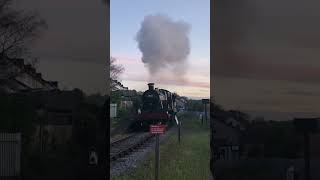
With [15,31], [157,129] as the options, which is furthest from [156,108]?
[15,31]

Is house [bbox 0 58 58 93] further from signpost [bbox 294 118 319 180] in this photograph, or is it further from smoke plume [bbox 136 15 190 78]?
signpost [bbox 294 118 319 180]

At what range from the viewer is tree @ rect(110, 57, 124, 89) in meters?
4.12

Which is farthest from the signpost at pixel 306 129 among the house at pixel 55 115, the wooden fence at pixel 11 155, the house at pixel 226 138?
the wooden fence at pixel 11 155

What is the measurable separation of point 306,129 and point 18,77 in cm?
205

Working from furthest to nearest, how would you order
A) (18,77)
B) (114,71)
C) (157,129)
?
1. (157,129)
2. (114,71)
3. (18,77)

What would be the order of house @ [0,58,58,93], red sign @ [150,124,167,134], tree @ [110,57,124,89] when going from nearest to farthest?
house @ [0,58,58,93], tree @ [110,57,124,89], red sign @ [150,124,167,134]

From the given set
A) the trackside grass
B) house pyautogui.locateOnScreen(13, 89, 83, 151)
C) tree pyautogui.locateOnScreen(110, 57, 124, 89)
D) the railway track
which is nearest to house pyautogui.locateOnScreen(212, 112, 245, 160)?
the trackside grass

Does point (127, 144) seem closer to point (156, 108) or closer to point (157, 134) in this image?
point (157, 134)

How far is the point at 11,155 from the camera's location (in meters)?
4.02

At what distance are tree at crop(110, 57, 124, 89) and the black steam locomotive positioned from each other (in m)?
0.23

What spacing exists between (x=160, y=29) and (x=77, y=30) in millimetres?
585

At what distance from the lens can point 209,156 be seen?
4.21 metres

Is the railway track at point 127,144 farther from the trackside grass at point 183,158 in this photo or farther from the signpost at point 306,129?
the signpost at point 306,129

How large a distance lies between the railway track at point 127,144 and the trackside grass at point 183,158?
12 cm
